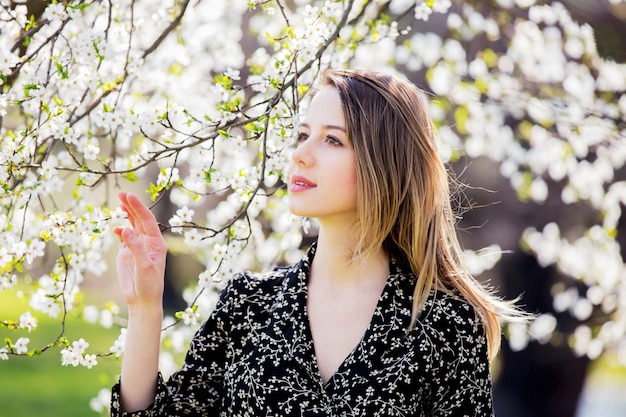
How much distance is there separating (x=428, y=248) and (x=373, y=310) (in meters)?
0.22

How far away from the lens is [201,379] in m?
2.25

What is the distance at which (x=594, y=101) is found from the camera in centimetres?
498

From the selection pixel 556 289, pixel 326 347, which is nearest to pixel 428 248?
pixel 326 347

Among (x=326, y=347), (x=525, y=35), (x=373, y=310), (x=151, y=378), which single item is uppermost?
(x=525, y=35)

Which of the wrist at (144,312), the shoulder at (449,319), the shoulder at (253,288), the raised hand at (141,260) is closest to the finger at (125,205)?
the raised hand at (141,260)

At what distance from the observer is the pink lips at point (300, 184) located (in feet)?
7.16

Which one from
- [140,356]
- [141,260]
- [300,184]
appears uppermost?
[300,184]

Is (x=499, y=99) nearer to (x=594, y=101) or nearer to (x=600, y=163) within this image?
(x=594, y=101)

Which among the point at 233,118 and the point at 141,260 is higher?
the point at 233,118

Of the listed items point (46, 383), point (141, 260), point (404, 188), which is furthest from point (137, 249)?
point (46, 383)

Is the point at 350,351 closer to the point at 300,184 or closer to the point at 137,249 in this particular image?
the point at 300,184

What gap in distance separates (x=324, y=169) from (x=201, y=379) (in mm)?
613

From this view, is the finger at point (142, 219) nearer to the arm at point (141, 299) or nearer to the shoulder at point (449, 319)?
the arm at point (141, 299)

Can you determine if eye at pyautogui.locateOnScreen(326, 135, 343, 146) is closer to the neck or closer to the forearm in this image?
the neck
